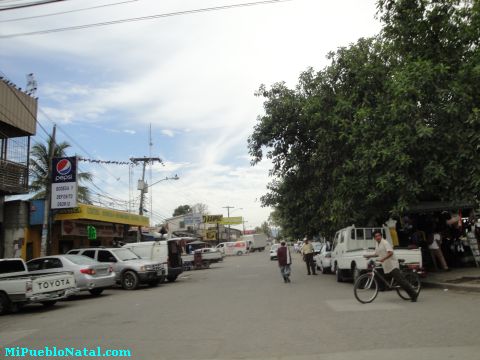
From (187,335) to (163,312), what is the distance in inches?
137

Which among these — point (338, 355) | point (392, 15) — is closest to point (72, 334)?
point (338, 355)

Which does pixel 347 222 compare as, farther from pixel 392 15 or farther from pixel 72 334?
pixel 72 334

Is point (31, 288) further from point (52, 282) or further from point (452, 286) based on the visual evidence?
point (452, 286)

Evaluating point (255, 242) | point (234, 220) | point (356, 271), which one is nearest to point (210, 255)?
point (356, 271)

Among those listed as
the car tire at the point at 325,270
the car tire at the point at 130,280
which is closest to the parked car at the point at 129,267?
the car tire at the point at 130,280

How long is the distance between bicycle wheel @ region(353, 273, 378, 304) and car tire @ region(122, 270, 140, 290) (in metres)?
10.8

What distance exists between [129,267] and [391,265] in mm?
11711

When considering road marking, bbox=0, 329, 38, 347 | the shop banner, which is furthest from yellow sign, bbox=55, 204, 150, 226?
road marking, bbox=0, 329, 38, 347

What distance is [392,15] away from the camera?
58.1 ft

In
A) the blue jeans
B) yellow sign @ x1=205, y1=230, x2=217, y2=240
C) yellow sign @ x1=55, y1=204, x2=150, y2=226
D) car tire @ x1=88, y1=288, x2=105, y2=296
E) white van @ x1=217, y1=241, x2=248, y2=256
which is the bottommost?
car tire @ x1=88, y1=288, x2=105, y2=296

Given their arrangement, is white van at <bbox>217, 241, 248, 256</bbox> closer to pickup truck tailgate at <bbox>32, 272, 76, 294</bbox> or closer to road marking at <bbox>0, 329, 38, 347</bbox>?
pickup truck tailgate at <bbox>32, 272, 76, 294</bbox>

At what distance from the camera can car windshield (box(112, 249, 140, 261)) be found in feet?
69.0

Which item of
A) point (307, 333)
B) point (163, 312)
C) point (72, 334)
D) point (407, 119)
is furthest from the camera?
point (407, 119)

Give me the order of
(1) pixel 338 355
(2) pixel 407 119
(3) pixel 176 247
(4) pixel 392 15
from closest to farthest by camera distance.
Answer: (1) pixel 338 355, (2) pixel 407 119, (4) pixel 392 15, (3) pixel 176 247
